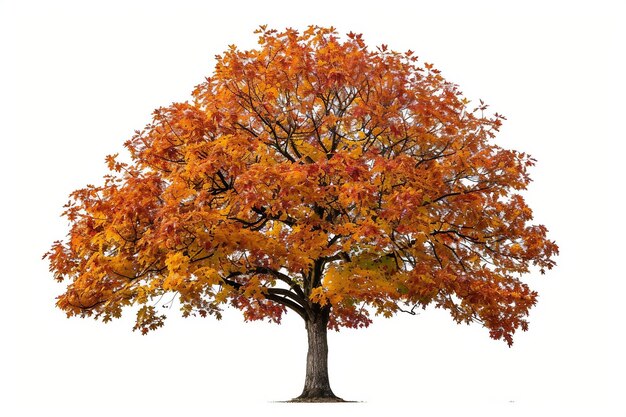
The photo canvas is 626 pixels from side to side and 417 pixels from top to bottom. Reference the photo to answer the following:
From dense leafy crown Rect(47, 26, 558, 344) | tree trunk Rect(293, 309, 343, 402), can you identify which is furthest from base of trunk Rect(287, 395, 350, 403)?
dense leafy crown Rect(47, 26, 558, 344)

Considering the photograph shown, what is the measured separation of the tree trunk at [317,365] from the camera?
58.6 feet

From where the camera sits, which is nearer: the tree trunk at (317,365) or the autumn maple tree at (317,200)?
the autumn maple tree at (317,200)

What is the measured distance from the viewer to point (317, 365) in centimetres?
1809

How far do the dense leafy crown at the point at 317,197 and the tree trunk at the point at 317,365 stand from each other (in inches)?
17.9

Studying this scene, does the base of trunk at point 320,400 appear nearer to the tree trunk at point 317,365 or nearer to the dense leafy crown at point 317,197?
the tree trunk at point 317,365

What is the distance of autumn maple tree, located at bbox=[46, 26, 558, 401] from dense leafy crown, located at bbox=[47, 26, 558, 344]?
0.04 metres

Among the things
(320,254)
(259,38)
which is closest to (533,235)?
(320,254)

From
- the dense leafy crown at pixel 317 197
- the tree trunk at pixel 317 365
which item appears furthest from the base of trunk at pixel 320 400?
the dense leafy crown at pixel 317 197

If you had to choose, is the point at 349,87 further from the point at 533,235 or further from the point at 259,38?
the point at 533,235

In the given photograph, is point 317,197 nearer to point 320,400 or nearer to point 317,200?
point 317,200

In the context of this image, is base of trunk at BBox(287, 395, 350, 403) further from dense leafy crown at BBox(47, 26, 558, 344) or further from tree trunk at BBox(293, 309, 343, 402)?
dense leafy crown at BBox(47, 26, 558, 344)

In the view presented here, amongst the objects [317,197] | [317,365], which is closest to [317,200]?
[317,197]

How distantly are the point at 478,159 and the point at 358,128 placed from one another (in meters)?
3.02

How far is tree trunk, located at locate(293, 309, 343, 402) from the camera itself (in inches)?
703
